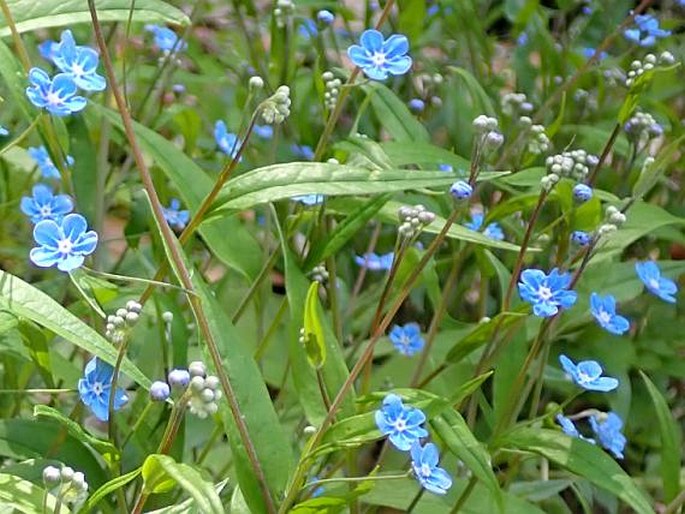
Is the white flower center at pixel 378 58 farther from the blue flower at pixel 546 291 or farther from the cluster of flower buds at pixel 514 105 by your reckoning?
the cluster of flower buds at pixel 514 105

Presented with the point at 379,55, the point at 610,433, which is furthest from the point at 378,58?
the point at 610,433

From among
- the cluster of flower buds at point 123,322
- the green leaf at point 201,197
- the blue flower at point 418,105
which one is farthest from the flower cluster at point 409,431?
the blue flower at point 418,105

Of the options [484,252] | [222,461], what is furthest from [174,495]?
[484,252]

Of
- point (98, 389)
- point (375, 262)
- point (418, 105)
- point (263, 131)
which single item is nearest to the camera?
point (98, 389)

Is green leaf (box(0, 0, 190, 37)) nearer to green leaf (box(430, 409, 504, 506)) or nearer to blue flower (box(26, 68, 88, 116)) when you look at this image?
blue flower (box(26, 68, 88, 116))

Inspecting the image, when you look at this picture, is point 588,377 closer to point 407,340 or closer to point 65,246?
point 407,340

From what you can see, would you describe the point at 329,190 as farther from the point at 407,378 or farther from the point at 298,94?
the point at 298,94

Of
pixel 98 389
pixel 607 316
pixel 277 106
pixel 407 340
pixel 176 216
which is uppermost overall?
pixel 277 106
